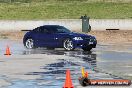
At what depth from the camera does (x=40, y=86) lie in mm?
15438

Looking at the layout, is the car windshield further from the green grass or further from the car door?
the green grass

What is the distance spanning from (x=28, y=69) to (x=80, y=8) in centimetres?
4338

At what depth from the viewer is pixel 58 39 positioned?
101 ft

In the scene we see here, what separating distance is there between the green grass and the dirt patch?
10.3 m

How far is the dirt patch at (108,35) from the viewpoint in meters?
41.0

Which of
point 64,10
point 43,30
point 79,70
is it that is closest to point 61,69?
point 79,70

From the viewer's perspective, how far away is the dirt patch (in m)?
41.0

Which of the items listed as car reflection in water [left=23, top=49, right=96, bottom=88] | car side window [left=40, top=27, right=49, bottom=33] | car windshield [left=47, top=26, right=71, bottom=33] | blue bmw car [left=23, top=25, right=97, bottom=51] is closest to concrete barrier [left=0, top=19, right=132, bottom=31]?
car side window [left=40, top=27, right=49, bottom=33]

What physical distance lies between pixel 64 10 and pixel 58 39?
104 ft

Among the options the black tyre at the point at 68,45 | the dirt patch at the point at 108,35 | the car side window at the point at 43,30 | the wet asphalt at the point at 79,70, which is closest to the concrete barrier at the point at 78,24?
the dirt patch at the point at 108,35

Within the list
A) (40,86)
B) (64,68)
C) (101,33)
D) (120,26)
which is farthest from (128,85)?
(120,26)

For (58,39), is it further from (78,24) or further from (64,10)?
(64,10)

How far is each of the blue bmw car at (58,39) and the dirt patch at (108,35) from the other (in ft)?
28.2

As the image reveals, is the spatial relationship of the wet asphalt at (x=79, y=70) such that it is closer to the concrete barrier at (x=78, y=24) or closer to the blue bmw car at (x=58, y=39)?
the blue bmw car at (x=58, y=39)
